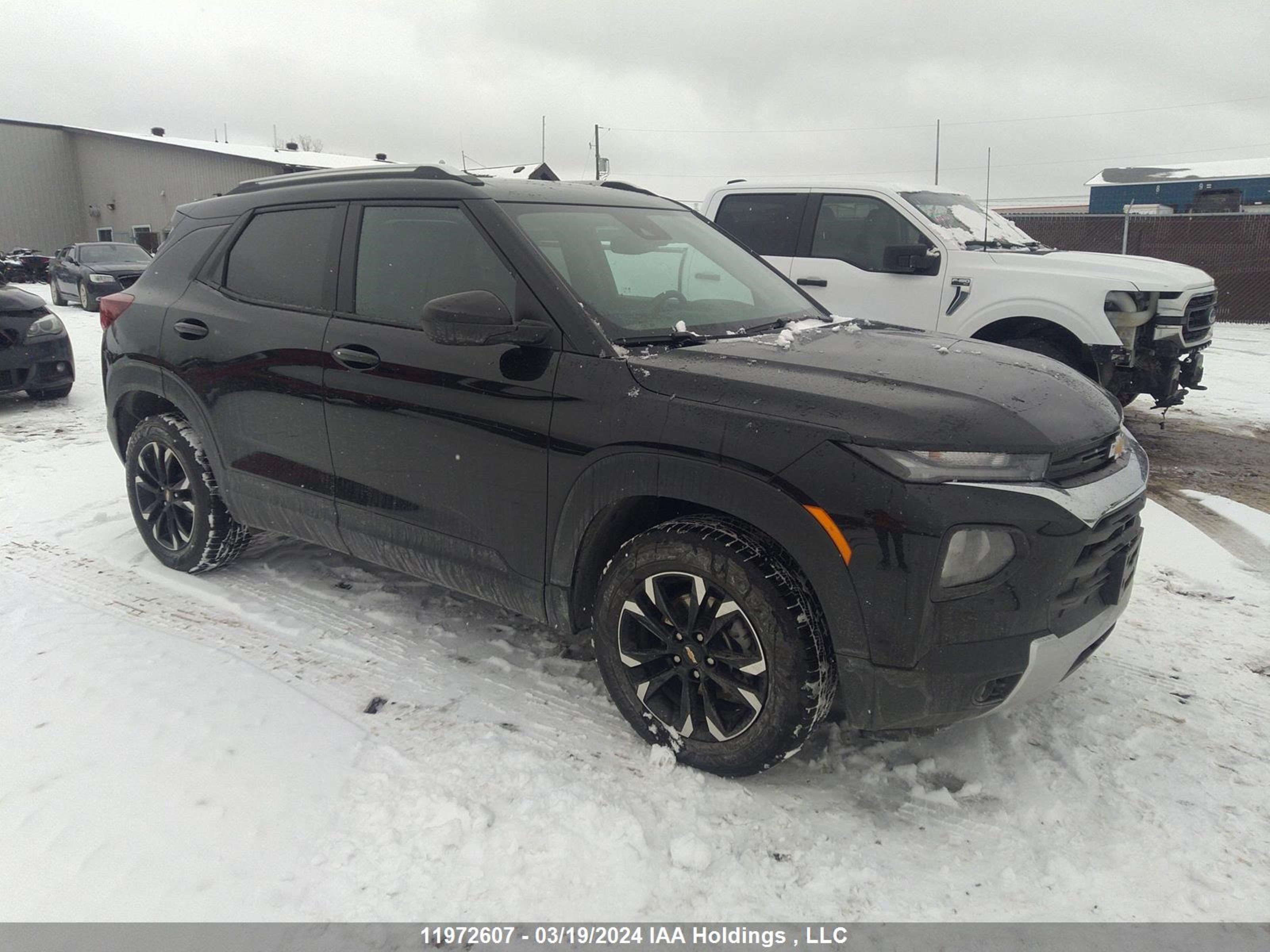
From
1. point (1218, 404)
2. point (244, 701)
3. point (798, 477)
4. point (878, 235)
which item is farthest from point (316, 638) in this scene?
point (1218, 404)

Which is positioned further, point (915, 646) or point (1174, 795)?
point (1174, 795)

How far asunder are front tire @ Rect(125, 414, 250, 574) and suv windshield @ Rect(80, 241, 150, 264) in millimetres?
18334

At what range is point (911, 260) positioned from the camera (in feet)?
22.0

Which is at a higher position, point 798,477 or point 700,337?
point 700,337

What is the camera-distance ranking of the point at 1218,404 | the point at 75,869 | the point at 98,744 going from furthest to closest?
the point at 1218,404 → the point at 98,744 → the point at 75,869

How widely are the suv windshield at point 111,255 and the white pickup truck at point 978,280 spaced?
17.6m

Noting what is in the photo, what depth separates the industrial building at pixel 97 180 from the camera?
35094 mm

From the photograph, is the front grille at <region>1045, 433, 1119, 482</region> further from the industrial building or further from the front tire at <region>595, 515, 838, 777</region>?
the industrial building

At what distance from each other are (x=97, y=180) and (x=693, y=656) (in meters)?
45.9

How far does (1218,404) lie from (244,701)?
9.57m

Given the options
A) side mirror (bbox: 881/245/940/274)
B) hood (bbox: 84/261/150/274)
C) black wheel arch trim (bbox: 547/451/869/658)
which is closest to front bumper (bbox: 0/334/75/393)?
black wheel arch trim (bbox: 547/451/869/658)

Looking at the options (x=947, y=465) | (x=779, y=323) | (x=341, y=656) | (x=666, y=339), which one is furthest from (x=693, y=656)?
(x=341, y=656)

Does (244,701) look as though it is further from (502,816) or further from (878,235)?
(878,235)

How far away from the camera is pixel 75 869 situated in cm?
235
